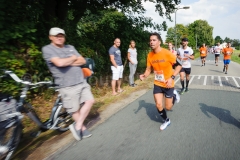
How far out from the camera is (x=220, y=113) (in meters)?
5.12

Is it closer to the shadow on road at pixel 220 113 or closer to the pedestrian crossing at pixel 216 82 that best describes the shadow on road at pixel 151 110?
the shadow on road at pixel 220 113

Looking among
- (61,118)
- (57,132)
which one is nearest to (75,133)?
(61,118)

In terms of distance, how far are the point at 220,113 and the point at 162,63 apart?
2.33m

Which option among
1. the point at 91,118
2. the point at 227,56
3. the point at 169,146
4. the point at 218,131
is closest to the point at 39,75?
the point at 91,118

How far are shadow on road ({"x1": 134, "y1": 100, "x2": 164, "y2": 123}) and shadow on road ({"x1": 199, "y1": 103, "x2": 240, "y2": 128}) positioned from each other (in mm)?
1220

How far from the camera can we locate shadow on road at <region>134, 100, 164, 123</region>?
15.9 feet

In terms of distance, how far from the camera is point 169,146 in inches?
134

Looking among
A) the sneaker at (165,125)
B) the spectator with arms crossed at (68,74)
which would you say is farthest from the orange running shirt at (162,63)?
the spectator with arms crossed at (68,74)

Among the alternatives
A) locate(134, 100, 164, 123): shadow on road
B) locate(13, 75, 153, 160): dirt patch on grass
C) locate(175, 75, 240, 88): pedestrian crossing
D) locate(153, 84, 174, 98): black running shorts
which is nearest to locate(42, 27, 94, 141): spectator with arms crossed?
locate(13, 75, 153, 160): dirt patch on grass

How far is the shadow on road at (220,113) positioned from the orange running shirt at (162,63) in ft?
5.61

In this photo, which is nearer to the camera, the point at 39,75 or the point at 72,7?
the point at 39,75

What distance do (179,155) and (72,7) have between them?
29.7 ft

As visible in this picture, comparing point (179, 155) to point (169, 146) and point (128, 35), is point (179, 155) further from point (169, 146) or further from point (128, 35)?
point (128, 35)

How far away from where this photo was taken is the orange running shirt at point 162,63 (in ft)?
13.1
